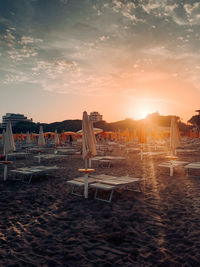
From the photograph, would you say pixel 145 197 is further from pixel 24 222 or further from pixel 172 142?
pixel 172 142

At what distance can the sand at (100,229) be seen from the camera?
2982 millimetres

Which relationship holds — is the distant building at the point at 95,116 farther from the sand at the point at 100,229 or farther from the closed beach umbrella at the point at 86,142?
the sand at the point at 100,229

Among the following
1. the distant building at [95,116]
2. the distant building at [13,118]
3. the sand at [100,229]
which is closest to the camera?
the sand at [100,229]

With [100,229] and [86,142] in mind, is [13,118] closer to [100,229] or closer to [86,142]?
[86,142]

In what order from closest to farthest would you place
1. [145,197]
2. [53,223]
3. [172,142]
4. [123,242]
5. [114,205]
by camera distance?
[123,242]
[53,223]
[114,205]
[145,197]
[172,142]

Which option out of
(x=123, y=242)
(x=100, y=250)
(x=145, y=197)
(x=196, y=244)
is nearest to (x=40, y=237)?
(x=100, y=250)

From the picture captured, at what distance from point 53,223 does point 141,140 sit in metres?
18.9

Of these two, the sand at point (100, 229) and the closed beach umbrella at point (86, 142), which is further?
the closed beach umbrella at point (86, 142)

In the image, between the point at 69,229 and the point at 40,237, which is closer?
the point at 40,237

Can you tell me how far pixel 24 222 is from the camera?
13.9ft

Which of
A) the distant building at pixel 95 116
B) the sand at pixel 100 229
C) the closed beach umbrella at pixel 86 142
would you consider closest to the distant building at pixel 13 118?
the distant building at pixel 95 116

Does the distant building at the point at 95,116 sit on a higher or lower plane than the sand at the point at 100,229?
higher

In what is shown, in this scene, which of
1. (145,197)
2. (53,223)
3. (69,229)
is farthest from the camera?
(145,197)

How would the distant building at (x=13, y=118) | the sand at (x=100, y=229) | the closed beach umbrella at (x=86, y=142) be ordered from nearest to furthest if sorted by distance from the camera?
the sand at (x=100, y=229) < the closed beach umbrella at (x=86, y=142) < the distant building at (x=13, y=118)
